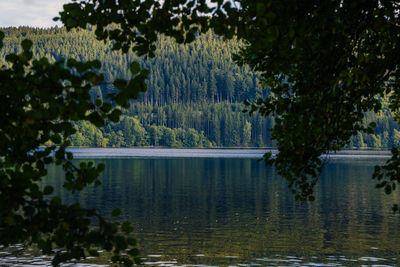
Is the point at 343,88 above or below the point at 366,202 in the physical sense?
above

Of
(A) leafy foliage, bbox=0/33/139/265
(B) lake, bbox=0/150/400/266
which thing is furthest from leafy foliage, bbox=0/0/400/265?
(B) lake, bbox=0/150/400/266

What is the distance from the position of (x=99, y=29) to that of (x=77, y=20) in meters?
0.46

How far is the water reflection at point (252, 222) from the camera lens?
26.2 m

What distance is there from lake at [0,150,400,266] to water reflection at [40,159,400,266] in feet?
0.15

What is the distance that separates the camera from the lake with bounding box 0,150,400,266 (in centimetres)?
2598

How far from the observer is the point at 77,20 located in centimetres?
666

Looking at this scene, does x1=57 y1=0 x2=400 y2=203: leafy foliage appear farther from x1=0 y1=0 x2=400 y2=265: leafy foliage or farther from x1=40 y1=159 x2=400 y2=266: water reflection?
x1=40 y1=159 x2=400 y2=266: water reflection

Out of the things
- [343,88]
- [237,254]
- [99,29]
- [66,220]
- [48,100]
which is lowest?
[237,254]

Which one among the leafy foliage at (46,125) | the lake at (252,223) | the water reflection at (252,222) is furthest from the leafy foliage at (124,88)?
the water reflection at (252,222)

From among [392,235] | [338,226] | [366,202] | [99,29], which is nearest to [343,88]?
[99,29]

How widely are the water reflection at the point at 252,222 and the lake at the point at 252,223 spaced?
0.05 meters

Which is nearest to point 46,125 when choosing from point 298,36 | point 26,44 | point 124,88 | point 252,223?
point 26,44

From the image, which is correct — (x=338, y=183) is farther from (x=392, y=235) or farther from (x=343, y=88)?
(x=343, y=88)

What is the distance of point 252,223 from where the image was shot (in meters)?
35.7
